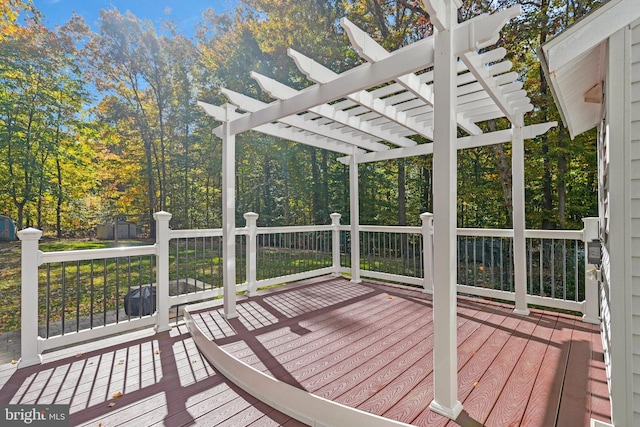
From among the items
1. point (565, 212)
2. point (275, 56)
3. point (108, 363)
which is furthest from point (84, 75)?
point (565, 212)

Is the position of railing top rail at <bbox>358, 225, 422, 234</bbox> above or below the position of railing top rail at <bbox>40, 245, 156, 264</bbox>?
above

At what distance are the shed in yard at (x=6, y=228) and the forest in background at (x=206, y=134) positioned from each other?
252mm

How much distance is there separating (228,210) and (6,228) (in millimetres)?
10068

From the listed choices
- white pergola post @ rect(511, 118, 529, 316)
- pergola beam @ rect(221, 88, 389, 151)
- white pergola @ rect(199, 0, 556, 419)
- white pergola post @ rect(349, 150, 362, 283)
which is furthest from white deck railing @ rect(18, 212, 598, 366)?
pergola beam @ rect(221, 88, 389, 151)

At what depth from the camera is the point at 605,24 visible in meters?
1.62

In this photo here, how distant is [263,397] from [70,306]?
6.73 meters

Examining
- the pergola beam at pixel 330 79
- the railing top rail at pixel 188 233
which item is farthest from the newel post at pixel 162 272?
the pergola beam at pixel 330 79

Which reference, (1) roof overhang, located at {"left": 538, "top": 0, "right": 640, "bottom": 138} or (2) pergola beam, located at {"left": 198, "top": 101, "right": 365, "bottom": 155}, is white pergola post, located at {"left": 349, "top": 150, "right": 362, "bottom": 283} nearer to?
(2) pergola beam, located at {"left": 198, "top": 101, "right": 365, "bottom": 155}

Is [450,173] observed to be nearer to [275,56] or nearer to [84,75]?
[275,56]

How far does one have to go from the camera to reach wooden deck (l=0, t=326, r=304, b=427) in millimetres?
2074

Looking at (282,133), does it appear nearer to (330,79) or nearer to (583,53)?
(330,79)

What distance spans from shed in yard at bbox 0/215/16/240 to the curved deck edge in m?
10.6

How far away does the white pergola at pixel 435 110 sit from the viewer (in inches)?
73.7

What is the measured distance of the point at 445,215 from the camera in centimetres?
189
